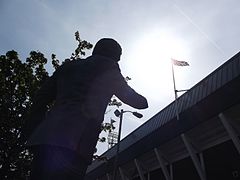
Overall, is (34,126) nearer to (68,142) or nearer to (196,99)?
(68,142)

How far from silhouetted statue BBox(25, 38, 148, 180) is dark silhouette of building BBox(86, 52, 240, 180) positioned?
1441 centimetres

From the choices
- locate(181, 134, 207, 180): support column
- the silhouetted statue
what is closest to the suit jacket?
the silhouetted statue

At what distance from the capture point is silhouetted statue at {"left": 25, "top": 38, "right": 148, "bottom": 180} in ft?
5.32

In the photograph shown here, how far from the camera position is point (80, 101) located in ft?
5.86

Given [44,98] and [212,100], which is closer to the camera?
[44,98]

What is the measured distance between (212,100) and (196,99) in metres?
1.29

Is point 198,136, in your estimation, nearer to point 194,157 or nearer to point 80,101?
point 194,157

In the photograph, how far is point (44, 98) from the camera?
6.48ft

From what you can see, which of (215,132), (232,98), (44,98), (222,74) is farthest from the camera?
(215,132)

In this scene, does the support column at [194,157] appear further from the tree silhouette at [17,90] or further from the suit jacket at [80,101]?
the suit jacket at [80,101]

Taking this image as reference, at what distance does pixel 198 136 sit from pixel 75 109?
18614mm

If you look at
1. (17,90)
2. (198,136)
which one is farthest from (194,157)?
(17,90)

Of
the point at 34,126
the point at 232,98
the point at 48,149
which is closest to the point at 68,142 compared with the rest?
the point at 48,149

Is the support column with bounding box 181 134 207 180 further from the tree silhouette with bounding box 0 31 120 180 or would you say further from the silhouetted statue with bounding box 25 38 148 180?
the silhouetted statue with bounding box 25 38 148 180
